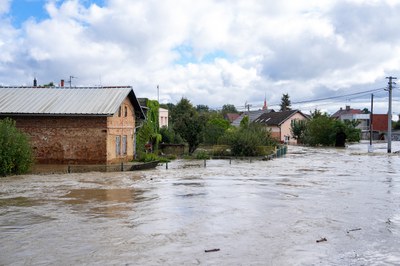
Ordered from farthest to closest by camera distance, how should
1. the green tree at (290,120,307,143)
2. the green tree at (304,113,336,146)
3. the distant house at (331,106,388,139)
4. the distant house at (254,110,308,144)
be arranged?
the distant house at (331,106,388,139) → the distant house at (254,110,308,144) → the green tree at (290,120,307,143) → the green tree at (304,113,336,146)

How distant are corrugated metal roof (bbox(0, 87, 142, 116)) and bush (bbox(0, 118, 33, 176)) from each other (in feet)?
14.6

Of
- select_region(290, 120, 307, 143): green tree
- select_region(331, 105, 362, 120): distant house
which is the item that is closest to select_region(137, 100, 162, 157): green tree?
select_region(290, 120, 307, 143): green tree

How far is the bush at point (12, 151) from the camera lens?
24.0 metres

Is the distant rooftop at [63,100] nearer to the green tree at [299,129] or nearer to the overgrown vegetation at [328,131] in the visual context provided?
the overgrown vegetation at [328,131]

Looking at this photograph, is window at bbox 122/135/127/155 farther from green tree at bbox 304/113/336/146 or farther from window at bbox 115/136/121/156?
green tree at bbox 304/113/336/146

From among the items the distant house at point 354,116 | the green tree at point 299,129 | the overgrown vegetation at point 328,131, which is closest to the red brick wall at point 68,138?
the overgrown vegetation at point 328,131

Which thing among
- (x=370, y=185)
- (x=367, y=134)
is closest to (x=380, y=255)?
(x=370, y=185)

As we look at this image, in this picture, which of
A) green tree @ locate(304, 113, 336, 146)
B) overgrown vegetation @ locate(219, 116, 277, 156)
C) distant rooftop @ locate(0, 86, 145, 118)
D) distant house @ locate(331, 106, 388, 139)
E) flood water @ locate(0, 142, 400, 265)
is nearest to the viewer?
flood water @ locate(0, 142, 400, 265)

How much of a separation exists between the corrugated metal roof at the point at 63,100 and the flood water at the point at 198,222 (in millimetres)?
7201

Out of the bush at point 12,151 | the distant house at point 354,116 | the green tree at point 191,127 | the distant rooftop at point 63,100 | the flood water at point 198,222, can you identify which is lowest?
the flood water at point 198,222

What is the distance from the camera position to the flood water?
9852 mm

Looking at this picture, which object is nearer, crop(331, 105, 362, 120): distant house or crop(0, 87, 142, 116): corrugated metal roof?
crop(0, 87, 142, 116): corrugated metal roof

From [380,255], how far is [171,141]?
43.3 metres

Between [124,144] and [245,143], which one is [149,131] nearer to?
[124,144]
